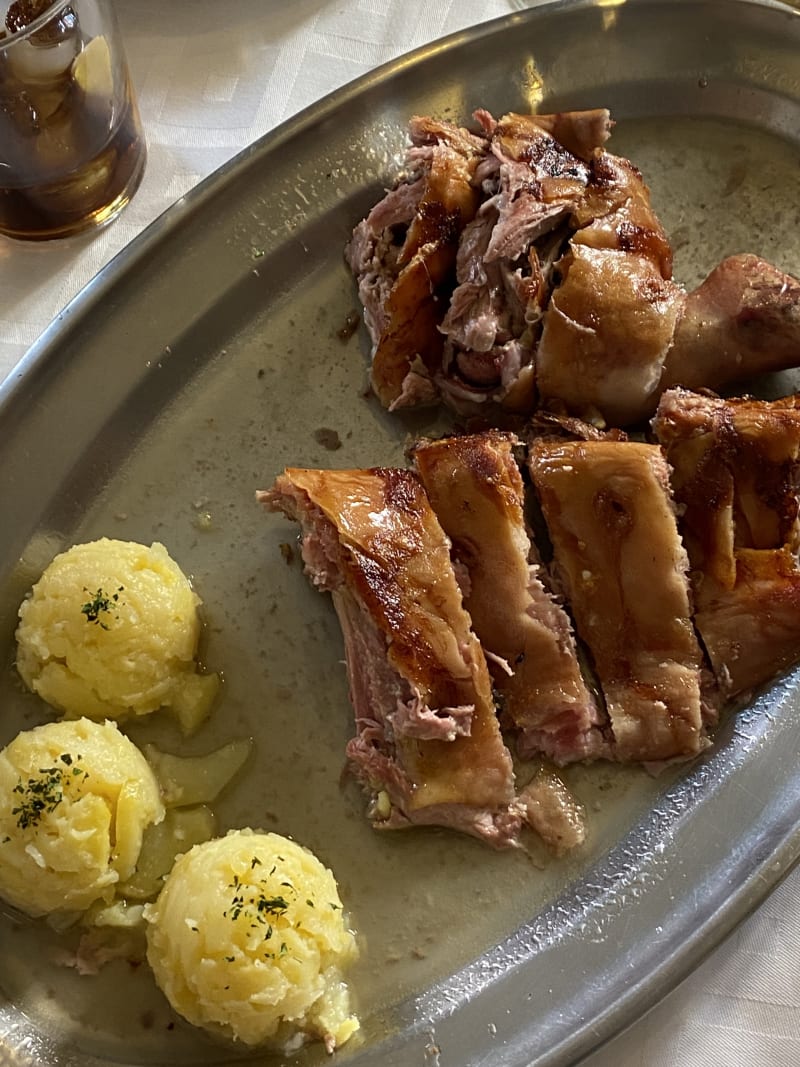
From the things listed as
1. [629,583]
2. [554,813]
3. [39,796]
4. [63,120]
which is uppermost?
[63,120]

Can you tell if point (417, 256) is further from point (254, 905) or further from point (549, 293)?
point (254, 905)

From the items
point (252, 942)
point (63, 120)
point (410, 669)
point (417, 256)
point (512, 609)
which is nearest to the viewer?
point (252, 942)

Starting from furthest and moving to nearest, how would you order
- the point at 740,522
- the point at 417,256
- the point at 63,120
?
the point at 63,120 → the point at 417,256 → the point at 740,522

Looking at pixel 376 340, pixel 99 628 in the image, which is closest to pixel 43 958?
pixel 99 628

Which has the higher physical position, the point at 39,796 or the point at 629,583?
the point at 629,583

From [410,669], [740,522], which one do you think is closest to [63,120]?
[410,669]

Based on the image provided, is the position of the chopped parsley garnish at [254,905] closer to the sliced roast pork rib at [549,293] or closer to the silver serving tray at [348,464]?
the silver serving tray at [348,464]

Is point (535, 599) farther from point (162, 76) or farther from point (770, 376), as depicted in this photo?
point (162, 76)

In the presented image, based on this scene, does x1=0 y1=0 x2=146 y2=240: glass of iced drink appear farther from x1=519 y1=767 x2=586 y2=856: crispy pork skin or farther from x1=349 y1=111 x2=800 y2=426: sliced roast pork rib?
x1=519 y1=767 x2=586 y2=856: crispy pork skin

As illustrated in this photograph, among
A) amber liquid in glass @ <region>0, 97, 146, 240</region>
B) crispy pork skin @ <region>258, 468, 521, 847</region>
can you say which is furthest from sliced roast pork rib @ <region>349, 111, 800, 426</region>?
amber liquid in glass @ <region>0, 97, 146, 240</region>
